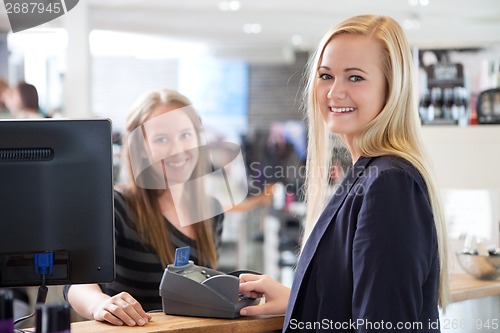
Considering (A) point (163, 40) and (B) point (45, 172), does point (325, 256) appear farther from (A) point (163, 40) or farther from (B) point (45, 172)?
(A) point (163, 40)

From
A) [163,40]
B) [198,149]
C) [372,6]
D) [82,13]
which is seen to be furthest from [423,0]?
[198,149]

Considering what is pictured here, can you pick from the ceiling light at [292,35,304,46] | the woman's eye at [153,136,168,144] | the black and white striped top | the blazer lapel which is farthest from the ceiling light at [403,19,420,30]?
the blazer lapel

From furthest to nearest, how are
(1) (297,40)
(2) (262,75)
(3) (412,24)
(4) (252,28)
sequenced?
(2) (262,75), (1) (297,40), (4) (252,28), (3) (412,24)

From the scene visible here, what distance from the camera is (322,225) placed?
160cm

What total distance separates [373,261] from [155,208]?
93 cm

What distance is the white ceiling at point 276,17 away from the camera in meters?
7.70

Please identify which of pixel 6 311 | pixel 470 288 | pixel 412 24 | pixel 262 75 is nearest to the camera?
pixel 6 311

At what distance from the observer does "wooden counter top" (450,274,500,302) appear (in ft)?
6.48

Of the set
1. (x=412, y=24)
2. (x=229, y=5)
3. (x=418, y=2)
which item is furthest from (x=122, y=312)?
(x=412, y=24)

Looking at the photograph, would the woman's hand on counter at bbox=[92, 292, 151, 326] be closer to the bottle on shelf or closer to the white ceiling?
the bottle on shelf

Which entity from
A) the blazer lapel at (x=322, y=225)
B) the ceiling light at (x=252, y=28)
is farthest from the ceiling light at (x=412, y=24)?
the blazer lapel at (x=322, y=225)

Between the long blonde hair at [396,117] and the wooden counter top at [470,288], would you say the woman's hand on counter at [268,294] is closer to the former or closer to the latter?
the long blonde hair at [396,117]

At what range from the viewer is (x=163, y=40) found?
36.2ft

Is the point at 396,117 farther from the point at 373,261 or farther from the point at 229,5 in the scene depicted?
the point at 229,5
